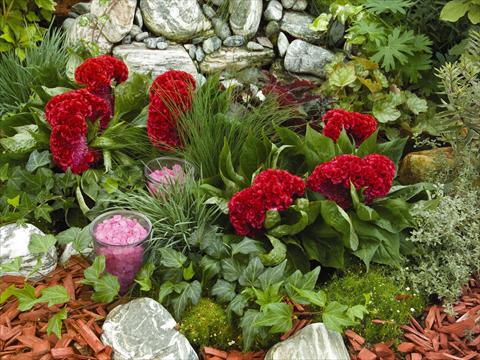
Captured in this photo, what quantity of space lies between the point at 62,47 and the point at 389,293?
332 centimetres

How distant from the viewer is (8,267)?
2.95 metres

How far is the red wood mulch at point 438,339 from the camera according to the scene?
114 inches

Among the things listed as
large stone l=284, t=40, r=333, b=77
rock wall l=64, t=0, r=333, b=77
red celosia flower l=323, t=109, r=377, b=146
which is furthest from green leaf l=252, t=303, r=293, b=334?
large stone l=284, t=40, r=333, b=77

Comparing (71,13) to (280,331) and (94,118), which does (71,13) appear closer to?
(94,118)

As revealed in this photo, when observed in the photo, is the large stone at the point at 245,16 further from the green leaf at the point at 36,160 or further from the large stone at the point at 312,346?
the large stone at the point at 312,346

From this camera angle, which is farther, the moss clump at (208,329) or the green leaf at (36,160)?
the green leaf at (36,160)

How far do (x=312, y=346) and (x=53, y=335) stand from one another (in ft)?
3.97

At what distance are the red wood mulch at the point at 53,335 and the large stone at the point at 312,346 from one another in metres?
0.78

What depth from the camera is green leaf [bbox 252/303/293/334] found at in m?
2.72

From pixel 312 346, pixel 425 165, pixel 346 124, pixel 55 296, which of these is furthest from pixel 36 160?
pixel 425 165

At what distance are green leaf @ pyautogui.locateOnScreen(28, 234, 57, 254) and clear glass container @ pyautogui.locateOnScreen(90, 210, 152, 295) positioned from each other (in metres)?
0.21

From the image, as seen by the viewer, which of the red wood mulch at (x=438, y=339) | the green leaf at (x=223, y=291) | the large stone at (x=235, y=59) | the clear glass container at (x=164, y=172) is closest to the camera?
the red wood mulch at (x=438, y=339)

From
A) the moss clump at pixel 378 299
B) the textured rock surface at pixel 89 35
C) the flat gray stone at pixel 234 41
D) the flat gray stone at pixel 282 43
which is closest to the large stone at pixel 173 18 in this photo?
the flat gray stone at pixel 234 41

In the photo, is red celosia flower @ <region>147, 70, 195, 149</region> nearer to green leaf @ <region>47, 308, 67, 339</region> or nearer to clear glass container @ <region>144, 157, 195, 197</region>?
clear glass container @ <region>144, 157, 195, 197</region>
